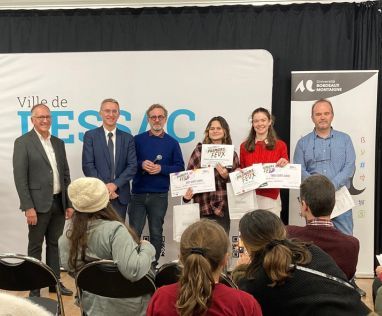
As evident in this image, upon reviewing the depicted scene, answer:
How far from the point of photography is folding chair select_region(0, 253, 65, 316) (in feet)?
7.70

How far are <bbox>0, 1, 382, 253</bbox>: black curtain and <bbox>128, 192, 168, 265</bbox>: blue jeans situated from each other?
4.44ft

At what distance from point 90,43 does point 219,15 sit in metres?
1.44

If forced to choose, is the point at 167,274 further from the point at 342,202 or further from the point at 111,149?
the point at 342,202

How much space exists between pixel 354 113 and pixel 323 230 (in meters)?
2.69

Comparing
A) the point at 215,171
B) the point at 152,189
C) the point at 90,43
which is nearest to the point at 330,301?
the point at 215,171

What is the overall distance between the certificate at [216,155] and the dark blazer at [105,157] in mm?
725

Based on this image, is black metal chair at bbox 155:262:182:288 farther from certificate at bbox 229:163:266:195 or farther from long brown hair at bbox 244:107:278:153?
long brown hair at bbox 244:107:278:153

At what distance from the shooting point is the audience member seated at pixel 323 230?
210cm

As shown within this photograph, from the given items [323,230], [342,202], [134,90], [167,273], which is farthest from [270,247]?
[134,90]

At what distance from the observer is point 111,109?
4289 mm

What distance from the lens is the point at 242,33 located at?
4715 mm

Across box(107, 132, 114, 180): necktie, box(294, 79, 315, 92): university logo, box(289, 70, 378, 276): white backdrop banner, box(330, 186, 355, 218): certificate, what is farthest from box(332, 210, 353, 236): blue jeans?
box(107, 132, 114, 180): necktie

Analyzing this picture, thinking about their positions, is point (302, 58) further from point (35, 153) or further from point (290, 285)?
point (290, 285)

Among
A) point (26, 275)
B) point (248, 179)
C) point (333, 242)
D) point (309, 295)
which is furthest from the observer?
point (248, 179)
